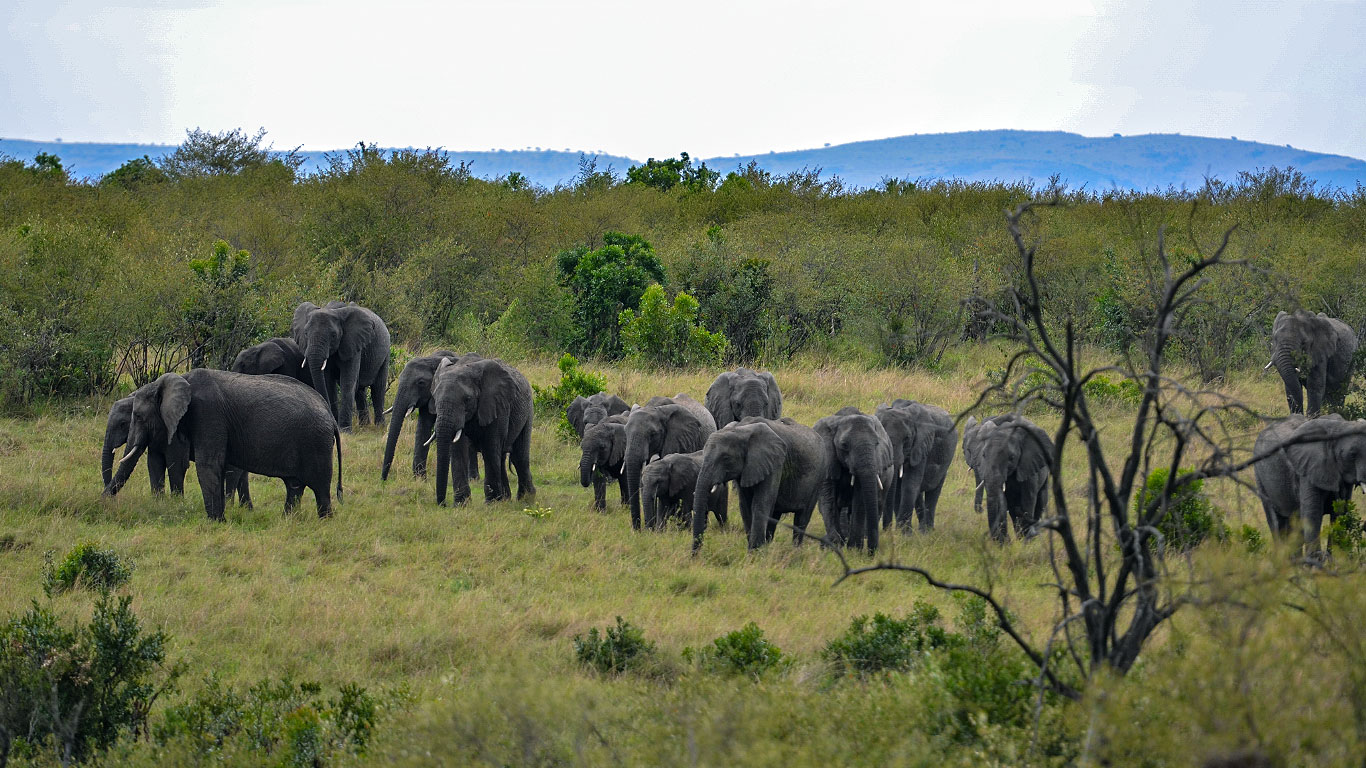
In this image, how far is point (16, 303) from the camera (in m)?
18.4

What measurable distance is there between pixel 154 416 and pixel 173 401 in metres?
0.56

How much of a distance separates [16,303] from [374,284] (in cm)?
819

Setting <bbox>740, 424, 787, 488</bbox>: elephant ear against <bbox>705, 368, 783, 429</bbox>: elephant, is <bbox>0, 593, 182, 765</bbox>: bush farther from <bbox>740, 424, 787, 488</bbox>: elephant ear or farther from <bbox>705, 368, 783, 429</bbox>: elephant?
<bbox>705, 368, 783, 429</bbox>: elephant

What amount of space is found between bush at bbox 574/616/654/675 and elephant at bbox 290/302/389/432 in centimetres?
1001

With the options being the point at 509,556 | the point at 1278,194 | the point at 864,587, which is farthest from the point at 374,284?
the point at 1278,194

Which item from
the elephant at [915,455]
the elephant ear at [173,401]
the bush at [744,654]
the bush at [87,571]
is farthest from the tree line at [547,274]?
the bush at [744,654]

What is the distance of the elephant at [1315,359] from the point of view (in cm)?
1983

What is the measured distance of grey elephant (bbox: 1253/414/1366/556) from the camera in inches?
423

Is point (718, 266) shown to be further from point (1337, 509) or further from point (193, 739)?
point (193, 739)

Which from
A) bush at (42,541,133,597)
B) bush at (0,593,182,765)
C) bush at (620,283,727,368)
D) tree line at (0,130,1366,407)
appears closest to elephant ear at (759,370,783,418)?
tree line at (0,130,1366,407)

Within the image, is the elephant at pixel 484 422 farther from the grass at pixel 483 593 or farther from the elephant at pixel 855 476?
the elephant at pixel 855 476

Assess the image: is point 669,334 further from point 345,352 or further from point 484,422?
point 484,422

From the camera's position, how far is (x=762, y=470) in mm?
11555

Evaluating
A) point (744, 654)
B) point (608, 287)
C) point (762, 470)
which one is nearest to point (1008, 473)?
point (762, 470)
